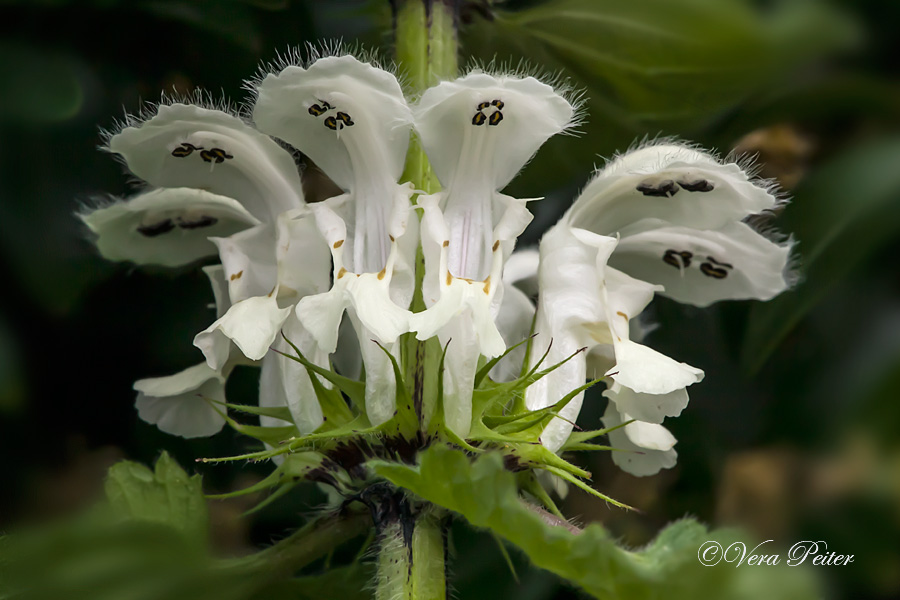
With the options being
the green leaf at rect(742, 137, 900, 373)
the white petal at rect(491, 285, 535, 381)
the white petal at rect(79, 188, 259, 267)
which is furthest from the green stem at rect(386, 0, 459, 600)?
the green leaf at rect(742, 137, 900, 373)

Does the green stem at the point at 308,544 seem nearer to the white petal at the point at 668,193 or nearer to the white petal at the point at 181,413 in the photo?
the white petal at the point at 181,413

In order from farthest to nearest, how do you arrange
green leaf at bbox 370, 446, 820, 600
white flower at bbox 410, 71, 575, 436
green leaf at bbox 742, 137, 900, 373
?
green leaf at bbox 742, 137, 900, 373
white flower at bbox 410, 71, 575, 436
green leaf at bbox 370, 446, 820, 600

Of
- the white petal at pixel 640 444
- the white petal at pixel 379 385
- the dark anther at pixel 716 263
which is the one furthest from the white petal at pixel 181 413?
the dark anther at pixel 716 263

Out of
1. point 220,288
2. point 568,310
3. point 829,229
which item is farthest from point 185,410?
point 829,229

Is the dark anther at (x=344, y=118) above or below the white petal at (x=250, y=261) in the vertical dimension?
above

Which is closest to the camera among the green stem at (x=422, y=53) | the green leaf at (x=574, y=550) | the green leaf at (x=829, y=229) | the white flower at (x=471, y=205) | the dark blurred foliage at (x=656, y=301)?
the green leaf at (x=574, y=550)

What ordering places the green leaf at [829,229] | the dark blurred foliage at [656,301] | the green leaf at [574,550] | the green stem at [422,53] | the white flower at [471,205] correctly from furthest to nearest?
the green leaf at [829,229] < the dark blurred foliage at [656,301] < the green stem at [422,53] < the white flower at [471,205] < the green leaf at [574,550]

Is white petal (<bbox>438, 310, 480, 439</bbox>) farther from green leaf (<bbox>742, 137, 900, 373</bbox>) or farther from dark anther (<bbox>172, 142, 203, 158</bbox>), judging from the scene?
green leaf (<bbox>742, 137, 900, 373</bbox>)
